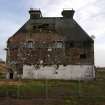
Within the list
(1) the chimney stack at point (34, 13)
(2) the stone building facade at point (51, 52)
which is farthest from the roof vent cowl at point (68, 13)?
(1) the chimney stack at point (34, 13)

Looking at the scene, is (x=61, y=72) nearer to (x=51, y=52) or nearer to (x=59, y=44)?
(x=51, y=52)

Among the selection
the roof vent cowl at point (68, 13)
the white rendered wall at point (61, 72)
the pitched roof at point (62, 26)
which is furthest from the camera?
the roof vent cowl at point (68, 13)

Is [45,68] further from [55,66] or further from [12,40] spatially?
[12,40]

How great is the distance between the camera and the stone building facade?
52.7m

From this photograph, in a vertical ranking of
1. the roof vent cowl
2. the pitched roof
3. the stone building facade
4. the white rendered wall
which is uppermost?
the roof vent cowl

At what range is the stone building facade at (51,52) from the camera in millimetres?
52656

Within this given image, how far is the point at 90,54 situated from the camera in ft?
174

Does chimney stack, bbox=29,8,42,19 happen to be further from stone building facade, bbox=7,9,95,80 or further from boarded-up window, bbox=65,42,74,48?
boarded-up window, bbox=65,42,74,48

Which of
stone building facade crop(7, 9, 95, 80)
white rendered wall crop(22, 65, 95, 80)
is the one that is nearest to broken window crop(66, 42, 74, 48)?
stone building facade crop(7, 9, 95, 80)

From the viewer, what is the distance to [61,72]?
5266cm

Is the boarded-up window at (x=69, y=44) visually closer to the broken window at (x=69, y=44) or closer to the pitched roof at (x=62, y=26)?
the broken window at (x=69, y=44)

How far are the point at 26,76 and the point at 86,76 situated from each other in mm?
10754

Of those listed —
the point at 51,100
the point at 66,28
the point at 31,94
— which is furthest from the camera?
the point at 66,28

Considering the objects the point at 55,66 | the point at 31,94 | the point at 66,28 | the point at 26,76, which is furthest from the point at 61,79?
the point at 31,94
